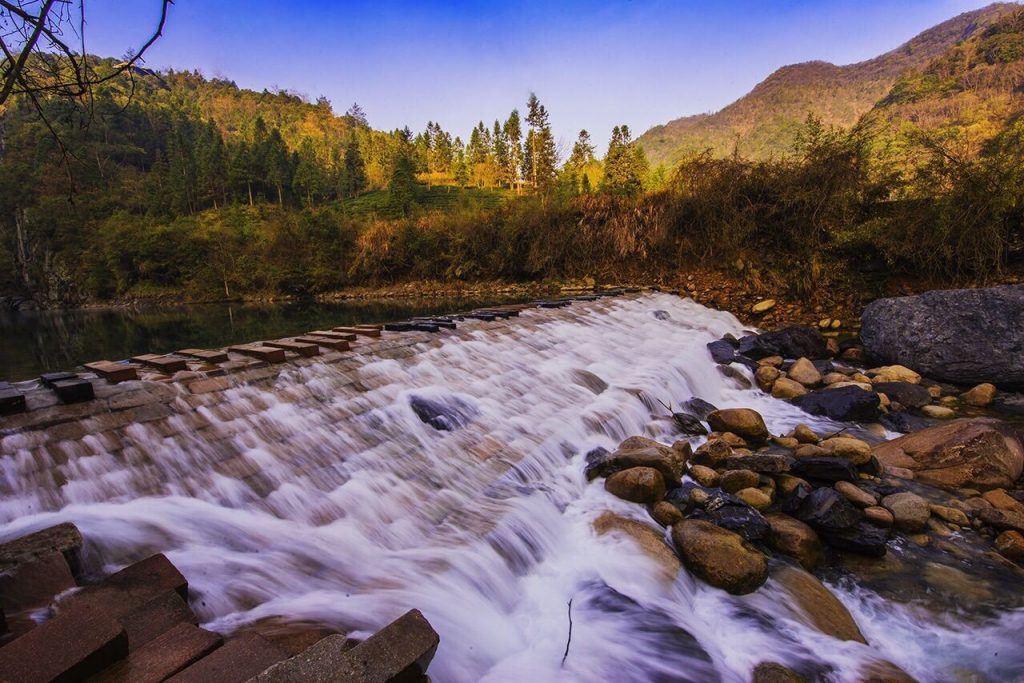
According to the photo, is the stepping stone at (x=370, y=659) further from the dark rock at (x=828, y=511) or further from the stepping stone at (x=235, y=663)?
the dark rock at (x=828, y=511)

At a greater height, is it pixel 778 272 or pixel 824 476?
pixel 778 272

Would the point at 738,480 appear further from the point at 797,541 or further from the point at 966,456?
the point at 966,456

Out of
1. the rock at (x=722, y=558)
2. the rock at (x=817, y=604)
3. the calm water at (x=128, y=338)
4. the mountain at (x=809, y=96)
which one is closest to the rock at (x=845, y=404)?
the rock at (x=817, y=604)

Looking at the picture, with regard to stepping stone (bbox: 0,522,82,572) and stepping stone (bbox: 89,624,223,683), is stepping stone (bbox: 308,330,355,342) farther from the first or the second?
stepping stone (bbox: 89,624,223,683)

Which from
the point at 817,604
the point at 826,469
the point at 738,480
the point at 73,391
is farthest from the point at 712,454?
the point at 73,391

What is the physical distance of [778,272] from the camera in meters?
13.1

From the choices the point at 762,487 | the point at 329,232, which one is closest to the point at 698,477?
the point at 762,487

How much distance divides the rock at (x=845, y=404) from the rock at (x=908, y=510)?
2.49 metres

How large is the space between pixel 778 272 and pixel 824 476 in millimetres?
11025

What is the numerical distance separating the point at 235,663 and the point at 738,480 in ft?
12.3

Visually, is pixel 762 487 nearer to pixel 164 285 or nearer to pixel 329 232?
Result: pixel 329 232

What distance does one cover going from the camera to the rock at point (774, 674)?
2121 millimetres

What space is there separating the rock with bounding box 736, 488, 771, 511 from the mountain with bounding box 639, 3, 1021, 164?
8718cm

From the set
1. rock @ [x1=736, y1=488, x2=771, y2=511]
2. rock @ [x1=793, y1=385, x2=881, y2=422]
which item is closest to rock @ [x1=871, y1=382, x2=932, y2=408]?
rock @ [x1=793, y1=385, x2=881, y2=422]
